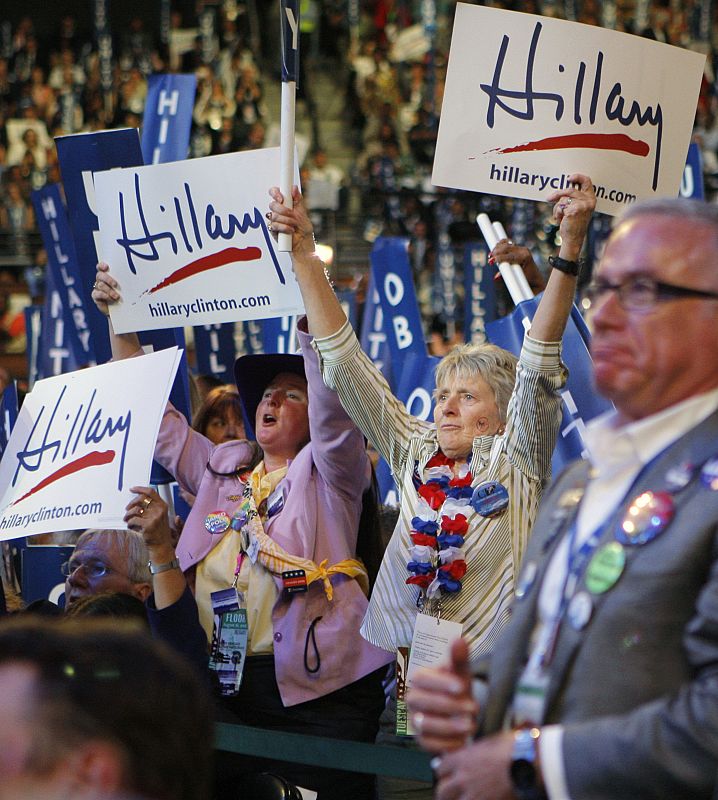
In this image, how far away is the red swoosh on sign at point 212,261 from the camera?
10.8 feet

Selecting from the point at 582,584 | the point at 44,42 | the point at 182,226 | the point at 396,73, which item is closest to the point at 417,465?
the point at 182,226

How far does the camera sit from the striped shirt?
2.44 meters

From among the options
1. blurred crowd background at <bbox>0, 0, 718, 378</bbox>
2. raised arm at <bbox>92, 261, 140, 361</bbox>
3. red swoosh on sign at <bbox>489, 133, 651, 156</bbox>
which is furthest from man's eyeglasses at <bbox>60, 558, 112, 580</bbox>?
blurred crowd background at <bbox>0, 0, 718, 378</bbox>

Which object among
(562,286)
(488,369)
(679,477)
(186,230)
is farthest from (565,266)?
(186,230)

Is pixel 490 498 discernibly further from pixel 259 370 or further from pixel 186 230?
pixel 186 230

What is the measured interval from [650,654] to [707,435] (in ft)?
0.80

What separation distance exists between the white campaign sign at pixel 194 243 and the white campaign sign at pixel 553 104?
515 millimetres

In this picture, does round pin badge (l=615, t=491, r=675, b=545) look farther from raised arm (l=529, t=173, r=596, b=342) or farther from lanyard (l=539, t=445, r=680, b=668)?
raised arm (l=529, t=173, r=596, b=342)

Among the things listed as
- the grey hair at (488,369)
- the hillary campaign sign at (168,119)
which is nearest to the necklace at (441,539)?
the grey hair at (488,369)

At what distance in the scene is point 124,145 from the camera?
12.7 ft

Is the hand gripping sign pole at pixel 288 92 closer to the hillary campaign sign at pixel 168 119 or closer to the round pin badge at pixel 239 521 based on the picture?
the round pin badge at pixel 239 521

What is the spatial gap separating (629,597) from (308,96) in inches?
592

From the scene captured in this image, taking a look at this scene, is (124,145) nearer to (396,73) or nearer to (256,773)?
(256,773)

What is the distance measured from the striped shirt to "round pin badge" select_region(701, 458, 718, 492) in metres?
1.05
